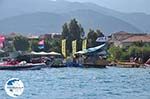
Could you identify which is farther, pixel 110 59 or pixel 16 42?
pixel 16 42

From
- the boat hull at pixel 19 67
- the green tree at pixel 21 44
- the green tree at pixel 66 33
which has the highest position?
the green tree at pixel 66 33

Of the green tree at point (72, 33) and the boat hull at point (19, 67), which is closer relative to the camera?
the boat hull at point (19, 67)

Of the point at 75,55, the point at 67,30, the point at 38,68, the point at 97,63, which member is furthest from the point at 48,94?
the point at 67,30

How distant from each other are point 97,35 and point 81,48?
5.82m

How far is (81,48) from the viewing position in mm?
107250

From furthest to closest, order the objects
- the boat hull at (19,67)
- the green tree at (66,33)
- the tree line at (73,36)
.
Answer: the green tree at (66,33) → the tree line at (73,36) → the boat hull at (19,67)

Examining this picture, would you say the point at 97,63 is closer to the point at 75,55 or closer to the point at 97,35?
the point at 75,55

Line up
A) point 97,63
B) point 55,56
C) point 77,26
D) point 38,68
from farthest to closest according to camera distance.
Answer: point 77,26
point 55,56
point 97,63
point 38,68

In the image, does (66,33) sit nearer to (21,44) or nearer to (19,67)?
(21,44)

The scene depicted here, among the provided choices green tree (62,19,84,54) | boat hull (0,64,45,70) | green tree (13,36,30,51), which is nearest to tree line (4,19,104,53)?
green tree (62,19,84,54)

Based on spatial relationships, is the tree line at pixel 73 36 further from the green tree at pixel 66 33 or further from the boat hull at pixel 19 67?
the boat hull at pixel 19 67

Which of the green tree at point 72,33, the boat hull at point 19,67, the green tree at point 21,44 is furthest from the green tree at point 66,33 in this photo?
the boat hull at point 19,67

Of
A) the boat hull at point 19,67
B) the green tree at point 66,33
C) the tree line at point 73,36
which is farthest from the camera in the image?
the green tree at point 66,33

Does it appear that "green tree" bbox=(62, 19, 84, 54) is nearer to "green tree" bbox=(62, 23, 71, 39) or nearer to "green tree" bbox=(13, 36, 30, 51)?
"green tree" bbox=(62, 23, 71, 39)
